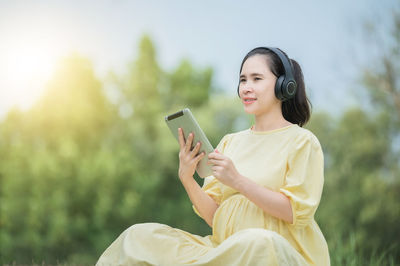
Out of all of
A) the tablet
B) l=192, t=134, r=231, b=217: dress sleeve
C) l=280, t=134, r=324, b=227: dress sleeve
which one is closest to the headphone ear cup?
l=280, t=134, r=324, b=227: dress sleeve

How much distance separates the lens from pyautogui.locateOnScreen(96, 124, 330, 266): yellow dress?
2248 mm

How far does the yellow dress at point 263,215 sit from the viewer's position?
225cm

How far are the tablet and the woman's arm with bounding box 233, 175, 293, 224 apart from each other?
0.24 metres

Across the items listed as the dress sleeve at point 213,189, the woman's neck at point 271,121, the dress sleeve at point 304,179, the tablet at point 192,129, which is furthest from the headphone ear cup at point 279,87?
the dress sleeve at point 213,189

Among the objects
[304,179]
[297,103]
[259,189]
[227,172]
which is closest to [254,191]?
[259,189]

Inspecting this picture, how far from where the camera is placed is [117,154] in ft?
64.0

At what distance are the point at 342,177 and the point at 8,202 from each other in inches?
526

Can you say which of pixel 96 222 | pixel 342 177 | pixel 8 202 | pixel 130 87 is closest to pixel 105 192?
pixel 96 222

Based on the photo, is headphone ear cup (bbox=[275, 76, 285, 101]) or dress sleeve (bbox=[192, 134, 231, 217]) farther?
dress sleeve (bbox=[192, 134, 231, 217])

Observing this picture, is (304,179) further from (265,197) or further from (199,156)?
(199,156)

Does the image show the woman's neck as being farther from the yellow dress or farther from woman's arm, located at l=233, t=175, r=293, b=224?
woman's arm, located at l=233, t=175, r=293, b=224

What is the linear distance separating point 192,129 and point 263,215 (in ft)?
1.98

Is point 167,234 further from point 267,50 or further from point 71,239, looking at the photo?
point 71,239

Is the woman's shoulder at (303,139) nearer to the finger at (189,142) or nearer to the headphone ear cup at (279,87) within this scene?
the headphone ear cup at (279,87)
